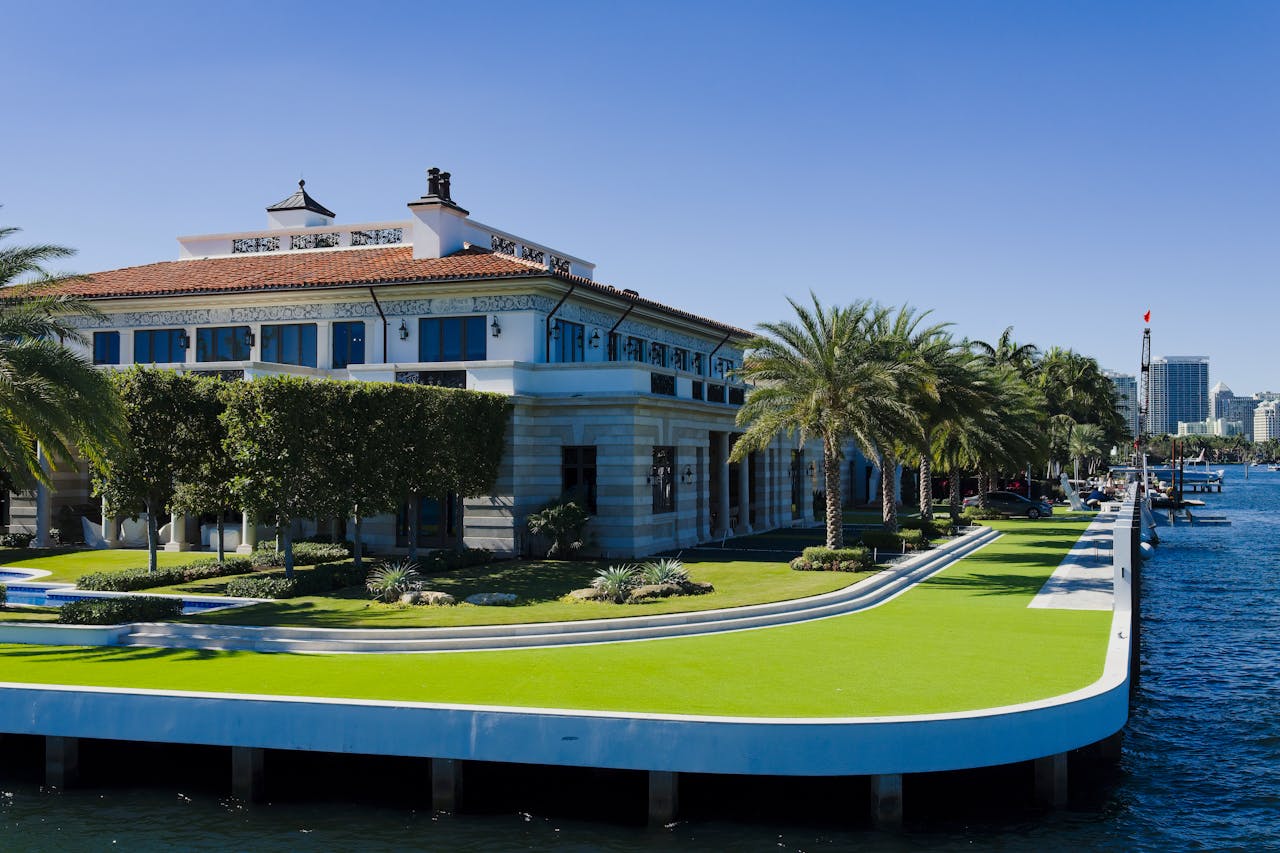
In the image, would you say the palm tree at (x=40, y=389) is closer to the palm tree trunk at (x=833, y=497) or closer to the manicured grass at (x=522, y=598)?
the manicured grass at (x=522, y=598)

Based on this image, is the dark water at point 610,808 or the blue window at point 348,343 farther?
the blue window at point 348,343

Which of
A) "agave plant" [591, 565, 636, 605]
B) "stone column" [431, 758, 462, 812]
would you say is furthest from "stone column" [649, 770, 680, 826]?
"agave plant" [591, 565, 636, 605]

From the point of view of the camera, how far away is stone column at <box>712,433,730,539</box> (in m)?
45.0

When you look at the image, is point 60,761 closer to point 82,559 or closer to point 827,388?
point 82,559

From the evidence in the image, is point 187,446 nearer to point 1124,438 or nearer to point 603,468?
point 603,468

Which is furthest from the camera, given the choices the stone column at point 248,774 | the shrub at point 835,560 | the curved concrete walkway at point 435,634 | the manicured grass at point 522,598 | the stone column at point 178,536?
the stone column at point 178,536

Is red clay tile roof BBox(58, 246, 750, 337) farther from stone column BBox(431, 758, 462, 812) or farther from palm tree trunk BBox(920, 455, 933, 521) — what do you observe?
stone column BBox(431, 758, 462, 812)

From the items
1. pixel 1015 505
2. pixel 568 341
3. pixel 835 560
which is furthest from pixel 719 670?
pixel 1015 505

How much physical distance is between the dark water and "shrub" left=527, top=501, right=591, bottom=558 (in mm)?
16558

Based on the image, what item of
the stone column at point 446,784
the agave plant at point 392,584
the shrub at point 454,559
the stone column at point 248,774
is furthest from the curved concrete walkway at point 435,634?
the shrub at point 454,559

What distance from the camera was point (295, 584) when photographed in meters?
27.8

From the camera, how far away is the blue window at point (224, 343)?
41.6 m

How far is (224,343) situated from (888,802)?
112ft

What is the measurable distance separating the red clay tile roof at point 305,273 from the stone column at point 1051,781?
24574mm
